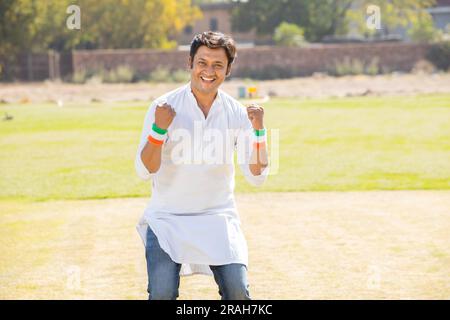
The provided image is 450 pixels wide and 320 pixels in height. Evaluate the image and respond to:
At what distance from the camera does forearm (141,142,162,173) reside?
17.5 ft

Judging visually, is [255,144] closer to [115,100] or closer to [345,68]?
[115,100]

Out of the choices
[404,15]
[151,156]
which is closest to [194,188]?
[151,156]

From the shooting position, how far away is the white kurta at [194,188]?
549 cm

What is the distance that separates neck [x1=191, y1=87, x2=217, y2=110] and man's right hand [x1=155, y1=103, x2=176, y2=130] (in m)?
0.31

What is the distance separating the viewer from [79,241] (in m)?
10.6

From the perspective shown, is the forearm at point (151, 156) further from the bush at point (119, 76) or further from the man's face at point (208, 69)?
the bush at point (119, 76)

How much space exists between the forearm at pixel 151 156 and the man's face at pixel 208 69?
1.73ft

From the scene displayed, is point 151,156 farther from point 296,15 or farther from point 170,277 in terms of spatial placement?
point 296,15

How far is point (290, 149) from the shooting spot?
2064 centimetres

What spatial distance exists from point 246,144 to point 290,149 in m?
14.9

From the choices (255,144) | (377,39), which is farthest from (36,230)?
(377,39)

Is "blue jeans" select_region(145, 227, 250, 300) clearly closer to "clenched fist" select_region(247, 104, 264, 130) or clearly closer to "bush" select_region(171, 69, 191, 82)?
"clenched fist" select_region(247, 104, 264, 130)

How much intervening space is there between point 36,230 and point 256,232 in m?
2.83

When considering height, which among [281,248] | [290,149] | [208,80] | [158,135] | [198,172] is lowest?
[290,149]
